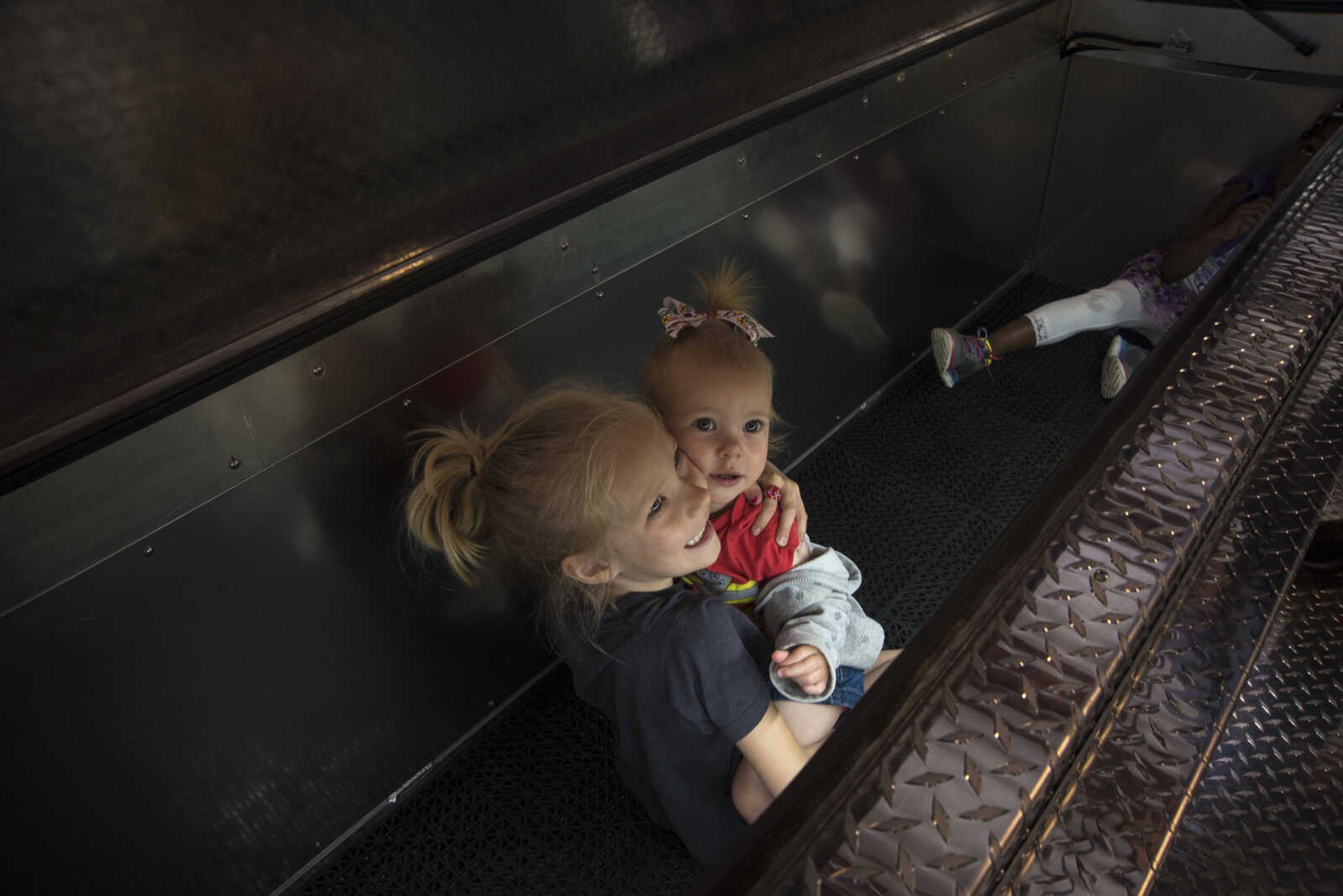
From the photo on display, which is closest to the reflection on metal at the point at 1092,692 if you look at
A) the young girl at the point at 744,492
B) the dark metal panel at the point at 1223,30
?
the young girl at the point at 744,492

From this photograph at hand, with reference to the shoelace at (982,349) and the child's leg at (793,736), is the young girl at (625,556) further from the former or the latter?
the shoelace at (982,349)

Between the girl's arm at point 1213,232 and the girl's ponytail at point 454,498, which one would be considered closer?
the girl's ponytail at point 454,498

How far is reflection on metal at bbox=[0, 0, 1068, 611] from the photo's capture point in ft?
3.31

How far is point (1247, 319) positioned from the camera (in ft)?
2.54

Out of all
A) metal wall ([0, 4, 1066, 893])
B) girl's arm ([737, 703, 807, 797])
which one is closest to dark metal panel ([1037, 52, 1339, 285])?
metal wall ([0, 4, 1066, 893])

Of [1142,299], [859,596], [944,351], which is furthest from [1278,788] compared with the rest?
[1142,299]

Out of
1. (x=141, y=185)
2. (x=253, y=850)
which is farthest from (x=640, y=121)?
(x=253, y=850)

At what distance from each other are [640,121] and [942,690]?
3.96ft

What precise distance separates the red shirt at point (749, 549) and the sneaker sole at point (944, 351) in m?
1.03

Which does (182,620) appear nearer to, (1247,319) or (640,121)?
(640,121)

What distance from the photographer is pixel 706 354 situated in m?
1.41

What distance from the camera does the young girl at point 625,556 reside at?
115 cm

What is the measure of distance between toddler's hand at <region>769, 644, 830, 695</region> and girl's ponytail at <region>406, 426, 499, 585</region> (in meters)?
0.41

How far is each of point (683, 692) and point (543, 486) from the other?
0.99ft
